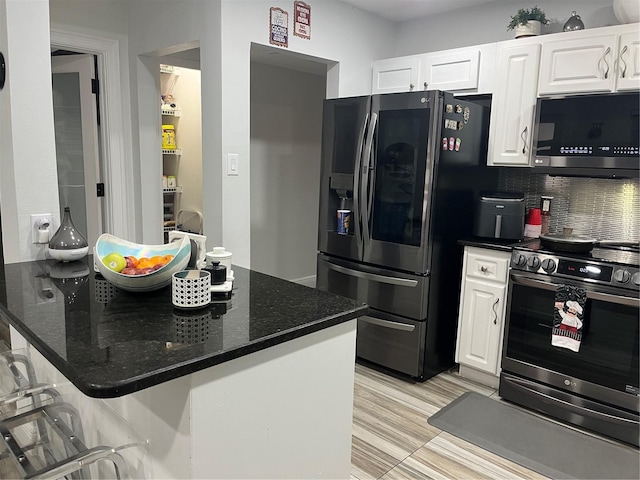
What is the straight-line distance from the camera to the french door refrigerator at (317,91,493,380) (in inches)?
115

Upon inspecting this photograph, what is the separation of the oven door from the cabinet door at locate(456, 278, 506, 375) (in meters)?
0.08

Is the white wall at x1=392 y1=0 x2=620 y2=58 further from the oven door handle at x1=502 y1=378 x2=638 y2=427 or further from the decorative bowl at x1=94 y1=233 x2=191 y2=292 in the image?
the decorative bowl at x1=94 y1=233 x2=191 y2=292

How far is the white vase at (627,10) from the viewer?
104 inches

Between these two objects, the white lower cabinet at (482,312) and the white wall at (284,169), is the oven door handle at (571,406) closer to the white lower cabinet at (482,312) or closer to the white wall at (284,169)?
the white lower cabinet at (482,312)

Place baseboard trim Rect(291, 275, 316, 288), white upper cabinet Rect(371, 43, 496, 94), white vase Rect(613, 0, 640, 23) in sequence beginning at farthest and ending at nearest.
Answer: baseboard trim Rect(291, 275, 316, 288) < white upper cabinet Rect(371, 43, 496, 94) < white vase Rect(613, 0, 640, 23)

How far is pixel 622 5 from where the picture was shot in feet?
8.82

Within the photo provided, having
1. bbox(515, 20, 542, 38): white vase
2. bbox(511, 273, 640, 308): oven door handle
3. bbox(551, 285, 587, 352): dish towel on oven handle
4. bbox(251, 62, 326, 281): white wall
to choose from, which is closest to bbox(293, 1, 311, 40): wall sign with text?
bbox(515, 20, 542, 38): white vase

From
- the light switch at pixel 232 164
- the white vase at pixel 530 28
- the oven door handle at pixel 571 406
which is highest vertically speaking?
the white vase at pixel 530 28

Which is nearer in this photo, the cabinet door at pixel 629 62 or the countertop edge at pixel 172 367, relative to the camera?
the countertop edge at pixel 172 367

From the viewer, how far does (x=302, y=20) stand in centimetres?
329

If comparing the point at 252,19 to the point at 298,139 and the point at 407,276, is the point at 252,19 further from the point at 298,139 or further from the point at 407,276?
the point at 298,139

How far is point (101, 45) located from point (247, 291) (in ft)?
9.45

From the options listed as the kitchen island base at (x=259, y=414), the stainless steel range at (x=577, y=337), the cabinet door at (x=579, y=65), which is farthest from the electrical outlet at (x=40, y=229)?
the cabinet door at (x=579, y=65)

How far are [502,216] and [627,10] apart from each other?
1286 millimetres
